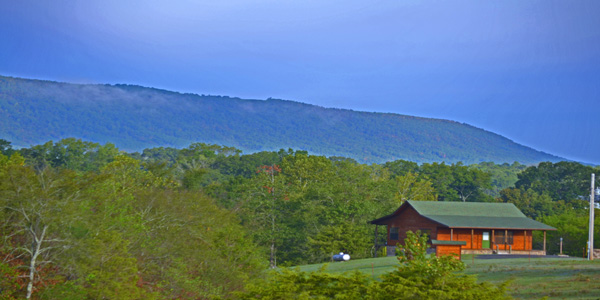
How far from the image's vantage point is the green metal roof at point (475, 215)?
56906 millimetres

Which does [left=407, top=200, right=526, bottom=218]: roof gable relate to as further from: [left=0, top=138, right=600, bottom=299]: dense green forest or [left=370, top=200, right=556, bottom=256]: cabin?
[left=0, top=138, right=600, bottom=299]: dense green forest

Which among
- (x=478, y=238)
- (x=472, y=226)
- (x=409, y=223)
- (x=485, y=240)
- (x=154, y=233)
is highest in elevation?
(x=472, y=226)

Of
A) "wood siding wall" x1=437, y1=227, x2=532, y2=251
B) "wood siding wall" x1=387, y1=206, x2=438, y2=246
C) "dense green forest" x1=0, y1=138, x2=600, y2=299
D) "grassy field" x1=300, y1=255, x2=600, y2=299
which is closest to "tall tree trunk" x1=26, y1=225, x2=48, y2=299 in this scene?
"dense green forest" x1=0, y1=138, x2=600, y2=299

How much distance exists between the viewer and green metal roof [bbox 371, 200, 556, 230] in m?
56.9

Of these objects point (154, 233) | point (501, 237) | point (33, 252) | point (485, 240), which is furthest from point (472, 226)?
point (33, 252)

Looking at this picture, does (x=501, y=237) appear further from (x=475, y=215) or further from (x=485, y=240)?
(x=475, y=215)

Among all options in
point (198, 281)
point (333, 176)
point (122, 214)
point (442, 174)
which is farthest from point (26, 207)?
point (442, 174)

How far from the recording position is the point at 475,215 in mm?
61031

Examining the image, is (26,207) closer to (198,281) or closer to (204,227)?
(198,281)

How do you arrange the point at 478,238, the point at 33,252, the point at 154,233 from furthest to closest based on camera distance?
1. the point at 478,238
2. the point at 154,233
3. the point at 33,252

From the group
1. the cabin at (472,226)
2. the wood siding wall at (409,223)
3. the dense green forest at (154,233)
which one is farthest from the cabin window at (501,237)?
the dense green forest at (154,233)

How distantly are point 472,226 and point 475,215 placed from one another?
17.4ft

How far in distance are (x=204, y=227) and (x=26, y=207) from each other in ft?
51.5

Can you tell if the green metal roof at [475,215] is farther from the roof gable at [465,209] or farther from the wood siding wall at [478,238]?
the wood siding wall at [478,238]
